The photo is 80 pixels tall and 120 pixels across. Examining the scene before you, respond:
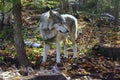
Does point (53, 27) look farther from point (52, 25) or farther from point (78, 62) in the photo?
point (78, 62)

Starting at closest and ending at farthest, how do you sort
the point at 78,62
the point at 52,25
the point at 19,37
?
the point at 19,37 → the point at 52,25 → the point at 78,62

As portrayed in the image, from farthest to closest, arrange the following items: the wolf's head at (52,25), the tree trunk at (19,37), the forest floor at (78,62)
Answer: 1. the wolf's head at (52,25)
2. the tree trunk at (19,37)
3. the forest floor at (78,62)

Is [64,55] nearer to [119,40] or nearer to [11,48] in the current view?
[11,48]

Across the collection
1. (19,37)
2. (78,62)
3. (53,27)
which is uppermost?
(53,27)

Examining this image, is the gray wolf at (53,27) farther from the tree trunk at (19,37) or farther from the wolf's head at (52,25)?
the tree trunk at (19,37)

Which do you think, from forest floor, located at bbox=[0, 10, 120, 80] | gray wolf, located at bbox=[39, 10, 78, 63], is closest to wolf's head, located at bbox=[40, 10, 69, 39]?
gray wolf, located at bbox=[39, 10, 78, 63]

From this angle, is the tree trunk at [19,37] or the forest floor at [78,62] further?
the tree trunk at [19,37]

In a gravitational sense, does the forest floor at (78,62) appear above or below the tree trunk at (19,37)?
below

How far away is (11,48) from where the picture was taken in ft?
41.0

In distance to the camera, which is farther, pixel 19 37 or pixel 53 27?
pixel 53 27

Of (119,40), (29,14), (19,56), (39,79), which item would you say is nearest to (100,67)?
(19,56)

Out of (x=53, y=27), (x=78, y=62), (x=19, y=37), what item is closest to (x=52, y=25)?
(x=53, y=27)

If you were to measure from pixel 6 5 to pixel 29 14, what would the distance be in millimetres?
10233

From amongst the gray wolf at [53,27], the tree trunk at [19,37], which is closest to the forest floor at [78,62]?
the tree trunk at [19,37]
